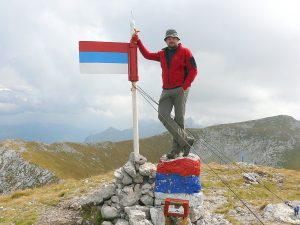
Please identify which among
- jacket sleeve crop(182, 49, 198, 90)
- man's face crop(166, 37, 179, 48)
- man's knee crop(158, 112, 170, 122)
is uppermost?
man's face crop(166, 37, 179, 48)

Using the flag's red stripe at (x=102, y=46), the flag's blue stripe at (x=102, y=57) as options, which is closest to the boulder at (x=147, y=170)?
the flag's blue stripe at (x=102, y=57)

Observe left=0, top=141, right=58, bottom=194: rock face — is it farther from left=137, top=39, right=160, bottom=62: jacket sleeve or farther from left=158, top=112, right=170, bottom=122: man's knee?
left=158, top=112, right=170, bottom=122: man's knee

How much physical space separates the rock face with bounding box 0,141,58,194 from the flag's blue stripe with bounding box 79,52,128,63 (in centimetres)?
6562

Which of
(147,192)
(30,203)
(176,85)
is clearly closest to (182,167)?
(147,192)

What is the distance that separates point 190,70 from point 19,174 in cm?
Result: 7169

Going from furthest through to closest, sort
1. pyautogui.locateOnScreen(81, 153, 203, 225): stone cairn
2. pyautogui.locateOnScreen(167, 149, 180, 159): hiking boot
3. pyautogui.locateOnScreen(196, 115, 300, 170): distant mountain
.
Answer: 1. pyautogui.locateOnScreen(196, 115, 300, 170): distant mountain
2. pyautogui.locateOnScreen(167, 149, 180, 159): hiking boot
3. pyautogui.locateOnScreen(81, 153, 203, 225): stone cairn

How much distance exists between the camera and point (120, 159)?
132 metres

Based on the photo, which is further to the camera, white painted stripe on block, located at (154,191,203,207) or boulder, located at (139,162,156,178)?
boulder, located at (139,162,156,178)

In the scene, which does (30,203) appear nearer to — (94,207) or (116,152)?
(94,207)

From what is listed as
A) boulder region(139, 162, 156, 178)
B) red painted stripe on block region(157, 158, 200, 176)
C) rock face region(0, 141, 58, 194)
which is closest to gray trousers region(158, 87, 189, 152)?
red painted stripe on block region(157, 158, 200, 176)

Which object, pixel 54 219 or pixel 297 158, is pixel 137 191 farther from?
pixel 297 158

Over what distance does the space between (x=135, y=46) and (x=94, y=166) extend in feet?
335

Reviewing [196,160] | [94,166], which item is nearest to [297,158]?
[94,166]

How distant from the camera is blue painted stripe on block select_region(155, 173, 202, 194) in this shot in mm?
11633
